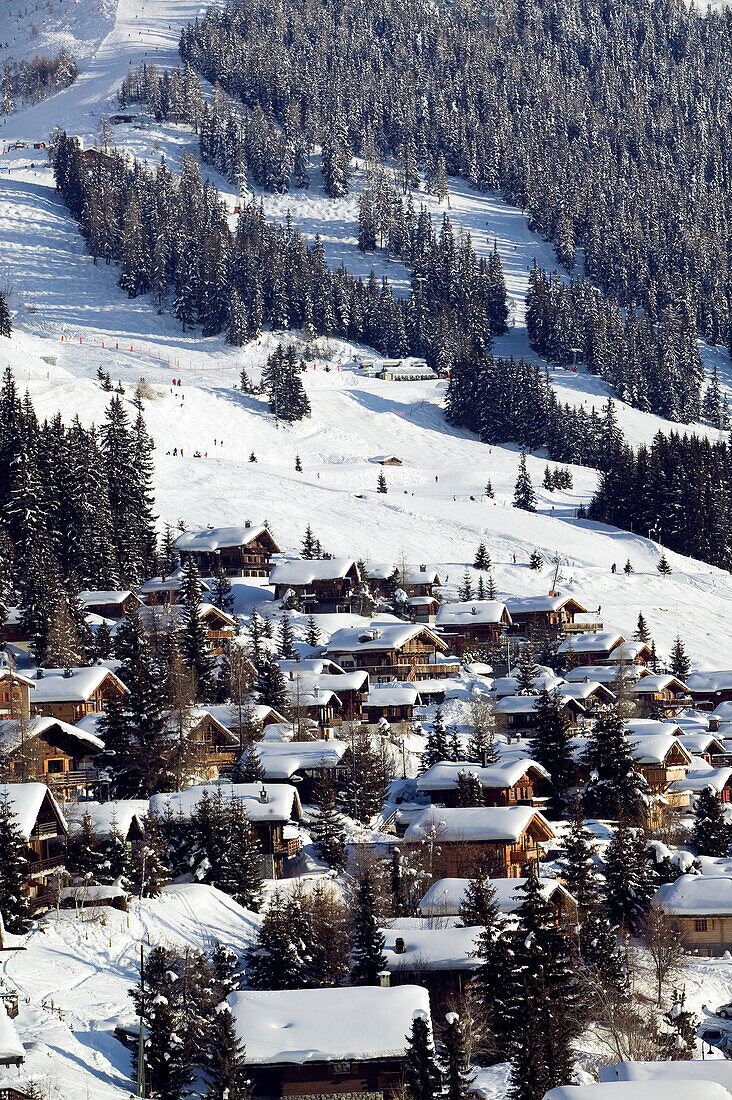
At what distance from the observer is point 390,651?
282 feet

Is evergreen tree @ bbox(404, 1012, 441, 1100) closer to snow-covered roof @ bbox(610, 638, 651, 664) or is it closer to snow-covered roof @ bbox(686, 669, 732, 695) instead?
snow-covered roof @ bbox(610, 638, 651, 664)

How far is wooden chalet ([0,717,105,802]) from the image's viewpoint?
192 ft

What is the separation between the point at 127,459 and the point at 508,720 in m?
36.7

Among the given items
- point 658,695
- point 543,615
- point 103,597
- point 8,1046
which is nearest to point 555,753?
point 658,695

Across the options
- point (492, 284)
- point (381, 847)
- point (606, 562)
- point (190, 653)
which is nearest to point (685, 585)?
point (606, 562)

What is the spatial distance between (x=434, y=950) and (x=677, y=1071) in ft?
49.9

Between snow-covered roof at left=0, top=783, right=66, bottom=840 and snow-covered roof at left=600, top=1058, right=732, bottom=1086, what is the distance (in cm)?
2066

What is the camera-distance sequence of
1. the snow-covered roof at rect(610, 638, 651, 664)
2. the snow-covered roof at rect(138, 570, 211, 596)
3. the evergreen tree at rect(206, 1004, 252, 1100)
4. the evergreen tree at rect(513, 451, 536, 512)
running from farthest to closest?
the evergreen tree at rect(513, 451, 536, 512) < the snow-covered roof at rect(138, 570, 211, 596) < the snow-covered roof at rect(610, 638, 651, 664) < the evergreen tree at rect(206, 1004, 252, 1100)

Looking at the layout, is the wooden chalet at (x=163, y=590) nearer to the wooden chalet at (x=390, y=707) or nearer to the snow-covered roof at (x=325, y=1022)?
the wooden chalet at (x=390, y=707)

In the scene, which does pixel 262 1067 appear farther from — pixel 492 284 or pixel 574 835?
pixel 492 284

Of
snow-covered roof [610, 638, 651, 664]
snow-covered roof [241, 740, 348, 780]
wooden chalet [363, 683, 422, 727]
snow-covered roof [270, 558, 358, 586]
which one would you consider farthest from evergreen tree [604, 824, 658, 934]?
snow-covered roof [270, 558, 358, 586]

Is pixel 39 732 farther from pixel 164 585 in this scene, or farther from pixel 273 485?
pixel 273 485

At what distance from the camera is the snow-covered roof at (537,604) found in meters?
96.2

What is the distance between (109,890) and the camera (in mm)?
47875
